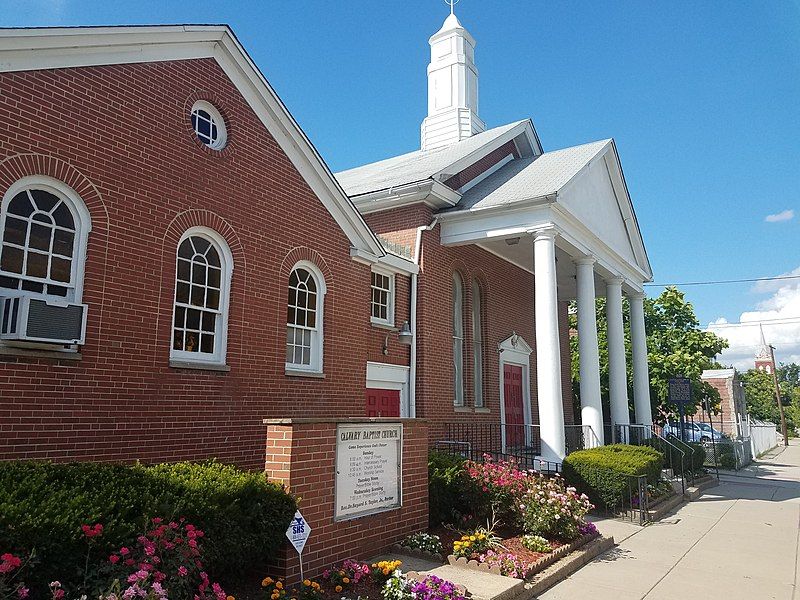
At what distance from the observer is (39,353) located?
6.94 m

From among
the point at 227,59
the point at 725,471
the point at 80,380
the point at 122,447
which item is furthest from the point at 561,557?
the point at 725,471

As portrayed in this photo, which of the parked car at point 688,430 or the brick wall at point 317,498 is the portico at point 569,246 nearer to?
the parked car at point 688,430

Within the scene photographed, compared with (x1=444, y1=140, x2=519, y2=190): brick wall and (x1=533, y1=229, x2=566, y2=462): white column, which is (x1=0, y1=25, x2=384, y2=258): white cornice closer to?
(x1=533, y1=229, x2=566, y2=462): white column

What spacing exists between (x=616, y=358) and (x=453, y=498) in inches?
462

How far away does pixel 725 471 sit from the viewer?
24.1 m

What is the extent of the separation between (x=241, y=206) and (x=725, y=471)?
2230cm

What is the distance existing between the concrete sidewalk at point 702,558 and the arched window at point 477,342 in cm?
530

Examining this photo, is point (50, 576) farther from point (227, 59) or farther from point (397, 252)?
point (397, 252)

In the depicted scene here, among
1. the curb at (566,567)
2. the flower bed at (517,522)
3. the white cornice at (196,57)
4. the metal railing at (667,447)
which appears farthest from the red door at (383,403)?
the metal railing at (667,447)

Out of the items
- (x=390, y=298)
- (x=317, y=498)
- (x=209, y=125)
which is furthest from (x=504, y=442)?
(x=209, y=125)

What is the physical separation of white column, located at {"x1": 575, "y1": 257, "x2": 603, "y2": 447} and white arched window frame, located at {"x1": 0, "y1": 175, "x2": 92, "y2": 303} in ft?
40.8

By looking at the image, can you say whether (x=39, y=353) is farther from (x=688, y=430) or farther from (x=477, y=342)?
(x=688, y=430)

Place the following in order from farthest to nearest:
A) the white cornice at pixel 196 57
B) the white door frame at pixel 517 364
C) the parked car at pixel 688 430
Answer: the parked car at pixel 688 430
the white door frame at pixel 517 364
the white cornice at pixel 196 57

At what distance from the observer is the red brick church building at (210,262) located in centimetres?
718
